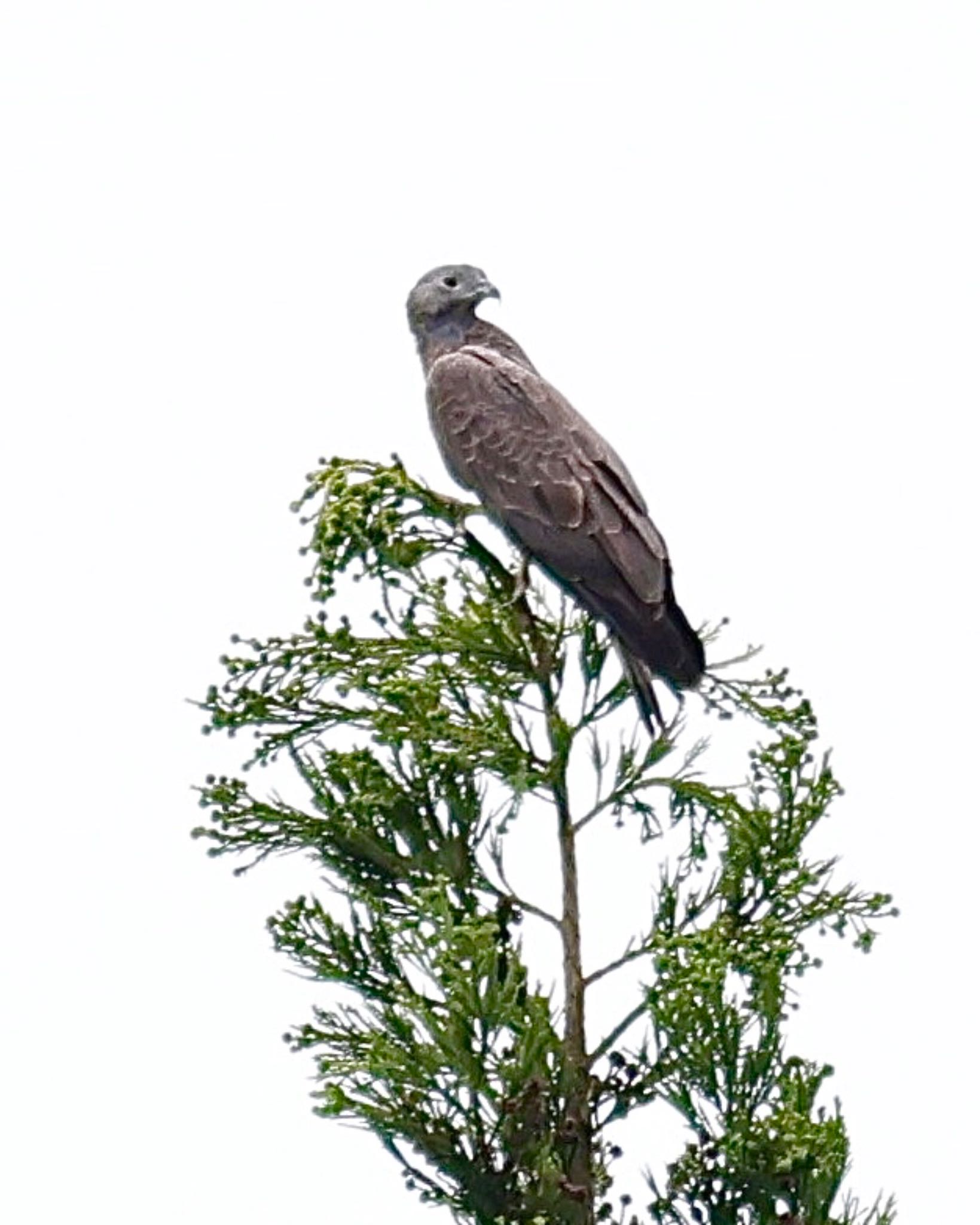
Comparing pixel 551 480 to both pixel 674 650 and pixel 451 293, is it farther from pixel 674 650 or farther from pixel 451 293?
pixel 451 293

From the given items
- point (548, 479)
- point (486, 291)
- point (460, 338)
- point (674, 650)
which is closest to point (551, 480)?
point (548, 479)

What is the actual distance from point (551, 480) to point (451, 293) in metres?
1.63

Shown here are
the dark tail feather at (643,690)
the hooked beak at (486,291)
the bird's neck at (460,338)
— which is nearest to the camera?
the dark tail feather at (643,690)

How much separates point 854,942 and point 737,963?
0.38 meters

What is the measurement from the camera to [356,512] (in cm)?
682

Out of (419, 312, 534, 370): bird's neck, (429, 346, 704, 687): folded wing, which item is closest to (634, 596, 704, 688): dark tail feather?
(429, 346, 704, 687): folded wing

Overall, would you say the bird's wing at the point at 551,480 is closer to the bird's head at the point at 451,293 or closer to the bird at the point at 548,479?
the bird at the point at 548,479

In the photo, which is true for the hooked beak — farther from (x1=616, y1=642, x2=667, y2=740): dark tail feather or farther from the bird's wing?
(x1=616, y1=642, x2=667, y2=740): dark tail feather

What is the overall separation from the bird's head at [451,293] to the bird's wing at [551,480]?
15.5 inches

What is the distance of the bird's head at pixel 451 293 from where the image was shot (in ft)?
30.6

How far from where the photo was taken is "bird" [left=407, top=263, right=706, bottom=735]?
7.15m

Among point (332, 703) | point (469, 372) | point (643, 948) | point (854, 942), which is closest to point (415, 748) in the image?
point (332, 703)

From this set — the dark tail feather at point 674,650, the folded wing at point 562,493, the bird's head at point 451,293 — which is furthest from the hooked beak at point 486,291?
the dark tail feather at point 674,650

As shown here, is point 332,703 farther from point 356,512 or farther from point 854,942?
point 854,942
